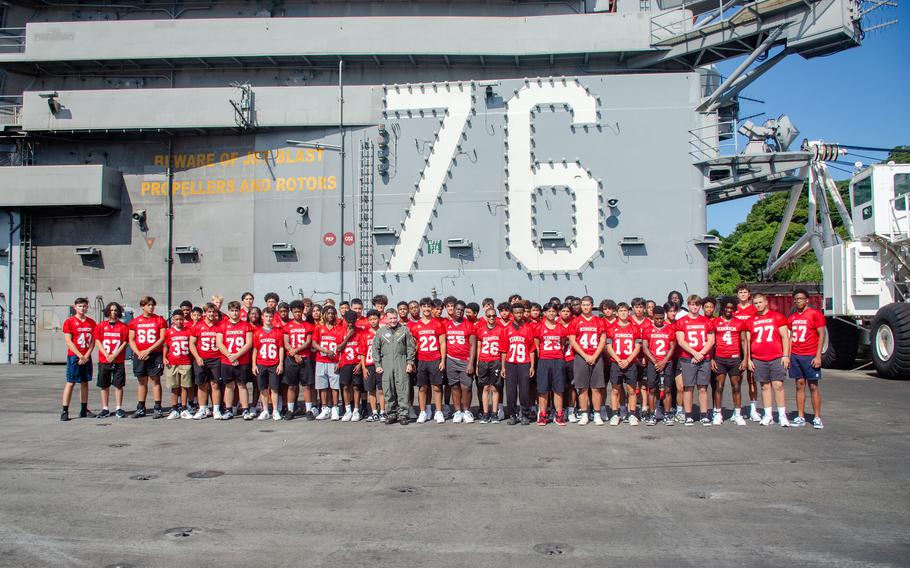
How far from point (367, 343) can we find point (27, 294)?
517 inches

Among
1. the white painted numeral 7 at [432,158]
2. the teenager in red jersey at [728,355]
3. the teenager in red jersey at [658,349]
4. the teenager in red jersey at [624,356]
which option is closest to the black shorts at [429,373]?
the teenager in red jersey at [624,356]

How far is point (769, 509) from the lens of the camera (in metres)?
5.23

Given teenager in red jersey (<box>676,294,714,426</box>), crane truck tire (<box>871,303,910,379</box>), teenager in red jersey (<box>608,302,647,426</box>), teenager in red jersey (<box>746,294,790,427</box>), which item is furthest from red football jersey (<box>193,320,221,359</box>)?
crane truck tire (<box>871,303,910,379</box>)

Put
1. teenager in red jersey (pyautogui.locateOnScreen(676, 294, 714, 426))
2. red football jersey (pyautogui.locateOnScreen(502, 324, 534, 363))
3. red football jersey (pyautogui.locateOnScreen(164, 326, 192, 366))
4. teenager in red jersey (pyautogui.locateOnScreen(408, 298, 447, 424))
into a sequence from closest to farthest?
1. teenager in red jersey (pyautogui.locateOnScreen(676, 294, 714, 426))
2. red football jersey (pyautogui.locateOnScreen(502, 324, 534, 363))
3. teenager in red jersey (pyautogui.locateOnScreen(408, 298, 447, 424))
4. red football jersey (pyautogui.locateOnScreen(164, 326, 192, 366))

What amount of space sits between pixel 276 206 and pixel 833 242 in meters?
14.6

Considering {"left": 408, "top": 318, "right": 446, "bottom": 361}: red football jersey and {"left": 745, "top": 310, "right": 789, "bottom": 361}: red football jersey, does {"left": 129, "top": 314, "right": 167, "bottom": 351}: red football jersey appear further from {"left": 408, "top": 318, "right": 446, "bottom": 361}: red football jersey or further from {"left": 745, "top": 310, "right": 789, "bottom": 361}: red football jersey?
{"left": 745, "top": 310, "right": 789, "bottom": 361}: red football jersey

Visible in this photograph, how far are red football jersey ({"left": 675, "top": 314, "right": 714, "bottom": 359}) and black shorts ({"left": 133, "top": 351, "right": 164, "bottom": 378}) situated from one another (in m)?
8.43

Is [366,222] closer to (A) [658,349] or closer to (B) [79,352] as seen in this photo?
(B) [79,352]

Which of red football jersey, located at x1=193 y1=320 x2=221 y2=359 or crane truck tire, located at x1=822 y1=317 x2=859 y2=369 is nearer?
red football jersey, located at x1=193 y1=320 x2=221 y2=359

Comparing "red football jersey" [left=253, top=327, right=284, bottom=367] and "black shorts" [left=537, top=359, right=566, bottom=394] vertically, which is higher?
"red football jersey" [left=253, top=327, right=284, bottom=367]

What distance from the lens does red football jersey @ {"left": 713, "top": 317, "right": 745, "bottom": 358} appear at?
31.0 feet

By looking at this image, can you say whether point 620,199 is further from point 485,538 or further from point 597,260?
point 485,538

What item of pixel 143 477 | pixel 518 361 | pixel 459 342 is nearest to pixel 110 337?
pixel 143 477

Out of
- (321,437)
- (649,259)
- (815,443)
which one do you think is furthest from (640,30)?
(321,437)
